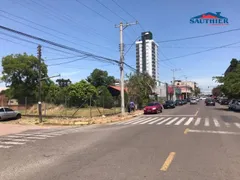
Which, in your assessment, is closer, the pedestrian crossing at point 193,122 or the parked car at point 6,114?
the pedestrian crossing at point 193,122

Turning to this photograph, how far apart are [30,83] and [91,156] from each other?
206 ft

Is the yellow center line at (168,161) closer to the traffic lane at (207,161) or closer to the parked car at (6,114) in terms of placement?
the traffic lane at (207,161)

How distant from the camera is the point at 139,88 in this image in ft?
156

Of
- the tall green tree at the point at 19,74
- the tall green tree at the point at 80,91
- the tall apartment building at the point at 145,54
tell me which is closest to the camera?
the tall apartment building at the point at 145,54

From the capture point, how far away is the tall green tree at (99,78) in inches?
3706

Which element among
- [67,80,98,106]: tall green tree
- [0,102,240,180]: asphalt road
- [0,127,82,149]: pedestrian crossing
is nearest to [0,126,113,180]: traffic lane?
[0,102,240,180]: asphalt road

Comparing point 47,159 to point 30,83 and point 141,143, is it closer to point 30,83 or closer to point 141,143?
point 141,143

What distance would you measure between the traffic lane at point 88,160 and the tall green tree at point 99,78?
8365 centimetres

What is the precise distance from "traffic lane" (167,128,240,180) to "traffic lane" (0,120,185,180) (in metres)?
0.49

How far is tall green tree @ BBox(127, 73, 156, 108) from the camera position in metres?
46.8

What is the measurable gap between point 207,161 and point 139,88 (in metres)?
40.2

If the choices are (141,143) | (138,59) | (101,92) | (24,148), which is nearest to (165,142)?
(141,143)

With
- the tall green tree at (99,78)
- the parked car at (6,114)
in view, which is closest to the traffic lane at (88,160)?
the parked car at (6,114)

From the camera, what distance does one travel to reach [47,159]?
8094mm
